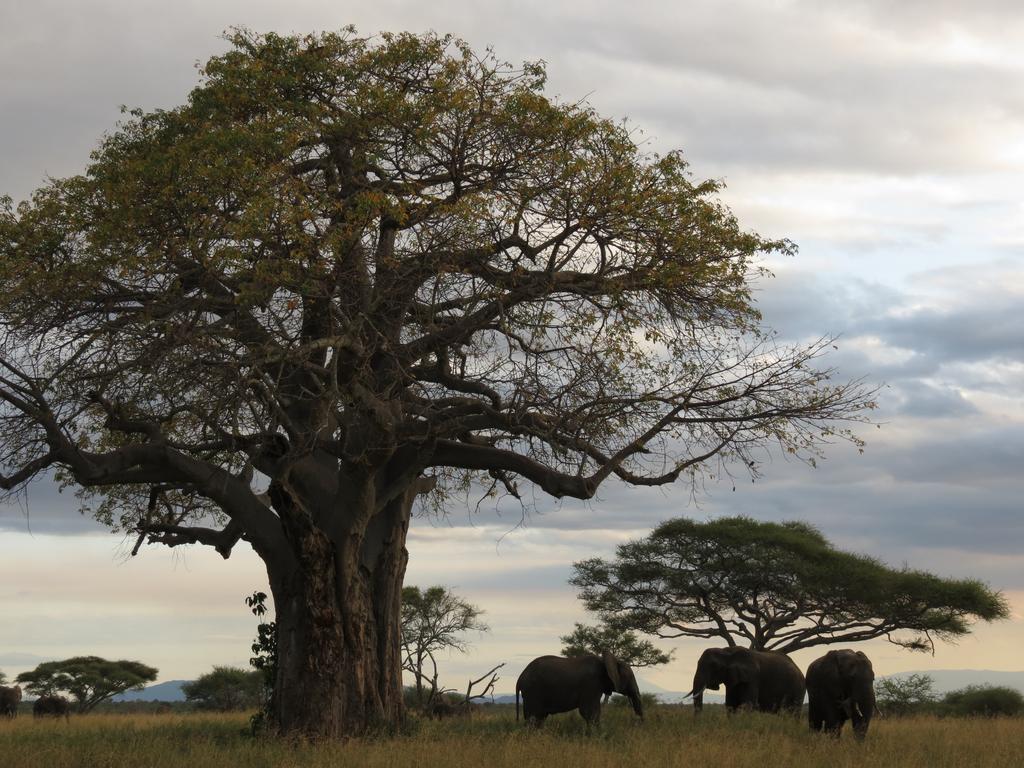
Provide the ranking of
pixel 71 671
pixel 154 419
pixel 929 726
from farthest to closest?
pixel 71 671 < pixel 929 726 < pixel 154 419

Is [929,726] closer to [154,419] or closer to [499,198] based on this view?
[499,198]

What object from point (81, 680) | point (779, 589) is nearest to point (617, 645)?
point (779, 589)

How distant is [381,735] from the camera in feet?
57.3

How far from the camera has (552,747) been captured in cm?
1579

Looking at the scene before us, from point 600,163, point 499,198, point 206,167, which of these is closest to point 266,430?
point 206,167

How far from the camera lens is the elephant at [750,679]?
73.0 feet

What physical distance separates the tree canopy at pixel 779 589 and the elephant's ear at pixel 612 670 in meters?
15.6

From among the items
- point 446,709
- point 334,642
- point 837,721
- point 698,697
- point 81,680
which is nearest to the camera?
point 334,642

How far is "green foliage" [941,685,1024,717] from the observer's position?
3842 centimetres

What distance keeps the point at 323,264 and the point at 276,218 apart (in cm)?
85

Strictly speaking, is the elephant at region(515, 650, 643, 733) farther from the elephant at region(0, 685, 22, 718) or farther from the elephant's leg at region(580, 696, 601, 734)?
the elephant at region(0, 685, 22, 718)

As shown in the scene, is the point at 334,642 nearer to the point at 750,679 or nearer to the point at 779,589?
the point at 750,679

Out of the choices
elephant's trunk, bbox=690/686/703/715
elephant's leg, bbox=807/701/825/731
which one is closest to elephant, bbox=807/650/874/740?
elephant's leg, bbox=807/701/825/731

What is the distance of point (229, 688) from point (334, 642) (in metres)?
31.0
